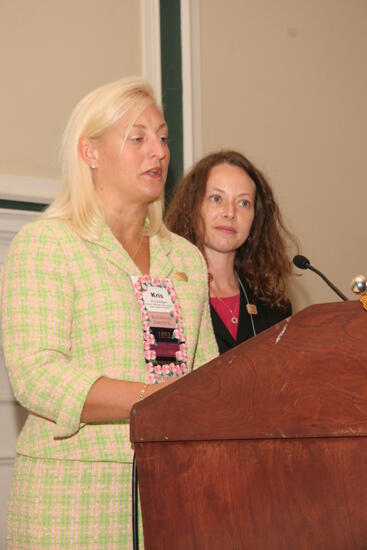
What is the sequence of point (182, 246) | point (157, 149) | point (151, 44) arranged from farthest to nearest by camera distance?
point (151, 44) → point (182, 246) → point (157, 149)

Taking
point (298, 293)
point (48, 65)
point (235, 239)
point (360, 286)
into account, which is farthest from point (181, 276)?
point (298, 293)

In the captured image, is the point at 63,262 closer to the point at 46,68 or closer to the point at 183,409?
the point at 183,409

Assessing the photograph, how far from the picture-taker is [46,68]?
3160 mm

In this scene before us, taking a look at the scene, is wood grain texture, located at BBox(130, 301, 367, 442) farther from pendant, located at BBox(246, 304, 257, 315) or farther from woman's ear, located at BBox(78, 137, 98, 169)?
pendant, located at BBox(246, 304, 257, 315)

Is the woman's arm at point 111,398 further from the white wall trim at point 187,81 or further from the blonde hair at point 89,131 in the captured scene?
the white wall trim at point 187,81

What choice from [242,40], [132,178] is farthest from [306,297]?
[132,178]

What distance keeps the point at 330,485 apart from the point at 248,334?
159 centimetres

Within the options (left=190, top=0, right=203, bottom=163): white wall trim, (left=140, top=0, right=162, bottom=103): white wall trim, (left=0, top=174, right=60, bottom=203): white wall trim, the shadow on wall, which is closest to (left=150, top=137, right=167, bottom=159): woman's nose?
(left=0, top=174, right=60, bottom=203): white wall trim

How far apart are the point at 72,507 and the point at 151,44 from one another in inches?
93.4

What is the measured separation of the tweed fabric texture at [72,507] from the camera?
1.59 metres

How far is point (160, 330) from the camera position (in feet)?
5.73

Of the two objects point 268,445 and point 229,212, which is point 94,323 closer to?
point 268,445

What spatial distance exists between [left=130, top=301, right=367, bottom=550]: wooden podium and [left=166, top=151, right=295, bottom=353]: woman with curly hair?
4.61 feet

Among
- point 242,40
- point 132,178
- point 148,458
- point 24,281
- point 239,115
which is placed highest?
point 242,40
